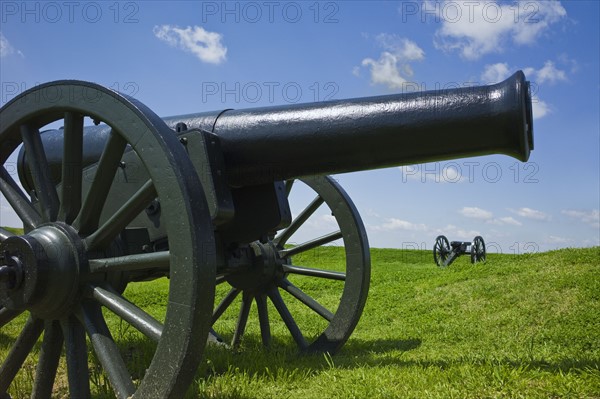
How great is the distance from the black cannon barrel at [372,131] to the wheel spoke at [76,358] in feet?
4.19

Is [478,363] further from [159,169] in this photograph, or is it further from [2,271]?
[2,271]

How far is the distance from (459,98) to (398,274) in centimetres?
820

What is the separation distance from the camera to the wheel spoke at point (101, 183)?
3.22 m

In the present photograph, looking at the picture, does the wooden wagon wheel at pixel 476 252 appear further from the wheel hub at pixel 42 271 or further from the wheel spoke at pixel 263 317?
the wheel hub at pixel 42 271

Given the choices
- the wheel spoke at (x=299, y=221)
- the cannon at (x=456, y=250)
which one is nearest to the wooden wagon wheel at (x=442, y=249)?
the cannon at (x=456, y=250)

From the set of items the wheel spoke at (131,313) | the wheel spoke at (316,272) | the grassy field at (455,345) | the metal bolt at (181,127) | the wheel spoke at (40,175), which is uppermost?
the metal bolt at (181,127)

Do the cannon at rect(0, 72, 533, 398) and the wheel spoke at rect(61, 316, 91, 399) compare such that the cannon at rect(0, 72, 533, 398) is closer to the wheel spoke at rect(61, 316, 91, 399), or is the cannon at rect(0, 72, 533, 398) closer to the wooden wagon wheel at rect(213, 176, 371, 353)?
the wheel spoke at rect(61, 316, 91, 399)

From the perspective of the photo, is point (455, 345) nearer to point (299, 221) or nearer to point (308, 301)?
point (308, 301)

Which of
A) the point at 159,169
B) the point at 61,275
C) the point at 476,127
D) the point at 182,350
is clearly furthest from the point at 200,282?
the point at 476,127

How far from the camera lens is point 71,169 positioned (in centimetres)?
351

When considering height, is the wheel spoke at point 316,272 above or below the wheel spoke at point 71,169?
below

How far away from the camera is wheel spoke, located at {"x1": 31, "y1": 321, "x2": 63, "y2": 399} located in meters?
3.46

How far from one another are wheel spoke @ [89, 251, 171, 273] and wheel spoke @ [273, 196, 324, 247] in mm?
2623

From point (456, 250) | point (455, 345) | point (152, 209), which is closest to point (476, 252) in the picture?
point (456, 250)
